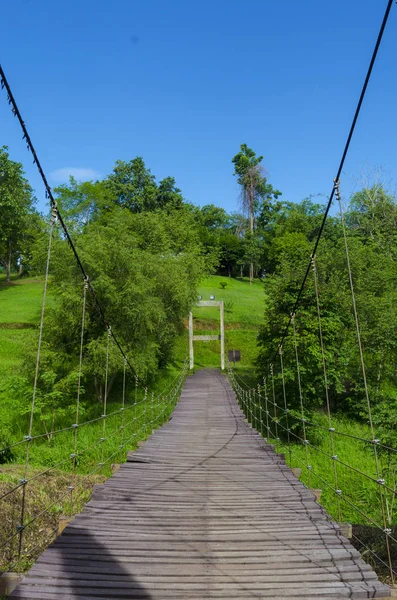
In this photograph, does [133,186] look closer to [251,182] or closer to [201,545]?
[251,182]

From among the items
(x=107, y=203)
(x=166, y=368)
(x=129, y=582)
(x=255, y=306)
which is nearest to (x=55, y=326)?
(x=166, y=368)

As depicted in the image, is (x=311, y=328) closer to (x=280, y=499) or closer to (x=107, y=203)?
(x=280, y=499)

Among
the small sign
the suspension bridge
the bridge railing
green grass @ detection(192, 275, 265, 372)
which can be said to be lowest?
the bridge railing

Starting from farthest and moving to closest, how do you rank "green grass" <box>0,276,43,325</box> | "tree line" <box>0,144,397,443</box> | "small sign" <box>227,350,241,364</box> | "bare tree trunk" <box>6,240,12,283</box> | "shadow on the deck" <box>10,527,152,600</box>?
"bare tree trunk" <box>6,240,12,283</box>
"green grass" <box>0,276,43,325</box>
"small sign" <box>227,350,241,364</box>
"tree line" <box>0,144,397,443</box>
"shadow on the deck" <box>10,527,152,600</box>

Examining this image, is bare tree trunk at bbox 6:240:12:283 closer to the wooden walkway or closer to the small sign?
the small sign

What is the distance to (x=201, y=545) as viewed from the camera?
3.35 m

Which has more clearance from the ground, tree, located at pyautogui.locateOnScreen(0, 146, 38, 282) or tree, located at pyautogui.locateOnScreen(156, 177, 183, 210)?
tree, located at pyautogui.locateOnScreen(156, 177, 183, 210)

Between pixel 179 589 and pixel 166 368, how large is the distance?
1907 cm

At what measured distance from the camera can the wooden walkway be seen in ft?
9.00

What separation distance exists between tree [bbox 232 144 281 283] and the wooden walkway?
1583 inches

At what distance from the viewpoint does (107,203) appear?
35.2 m

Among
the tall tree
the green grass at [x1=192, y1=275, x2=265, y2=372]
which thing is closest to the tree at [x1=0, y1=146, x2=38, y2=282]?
the tall tree

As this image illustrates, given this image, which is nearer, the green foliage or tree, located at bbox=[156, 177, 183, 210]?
the green foliage

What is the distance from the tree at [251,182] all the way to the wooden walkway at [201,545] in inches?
1583
